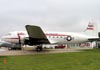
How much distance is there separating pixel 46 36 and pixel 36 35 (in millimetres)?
5604

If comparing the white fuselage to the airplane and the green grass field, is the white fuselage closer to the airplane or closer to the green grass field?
the airplane

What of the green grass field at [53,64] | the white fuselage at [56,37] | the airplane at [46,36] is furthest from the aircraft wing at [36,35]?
the green grass field at [53,64]

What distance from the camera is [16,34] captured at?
1586 inches

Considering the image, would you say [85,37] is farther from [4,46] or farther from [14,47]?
[4,46]

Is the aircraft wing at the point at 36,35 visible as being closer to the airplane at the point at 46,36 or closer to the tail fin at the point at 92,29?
the airplane at the point at 46,36

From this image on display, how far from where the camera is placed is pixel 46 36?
136ft

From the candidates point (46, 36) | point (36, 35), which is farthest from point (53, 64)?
point (46, 36)

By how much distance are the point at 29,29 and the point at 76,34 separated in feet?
38.7

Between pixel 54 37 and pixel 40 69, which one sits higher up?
pixel 54 37

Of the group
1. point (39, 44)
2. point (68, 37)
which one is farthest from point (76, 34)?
point (39, 44)

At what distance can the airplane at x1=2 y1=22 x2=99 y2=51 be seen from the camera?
117 ft

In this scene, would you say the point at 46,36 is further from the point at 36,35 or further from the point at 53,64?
the point at 53,64

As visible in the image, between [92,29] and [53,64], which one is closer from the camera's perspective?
[53,64]

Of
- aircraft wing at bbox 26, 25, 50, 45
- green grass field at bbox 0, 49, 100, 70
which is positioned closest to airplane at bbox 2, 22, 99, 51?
aircraft wing at bbox 26, 25, 50, 45
